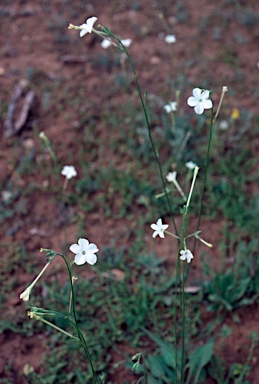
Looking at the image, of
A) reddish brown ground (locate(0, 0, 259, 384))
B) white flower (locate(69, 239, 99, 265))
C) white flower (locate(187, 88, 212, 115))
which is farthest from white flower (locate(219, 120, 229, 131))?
white flower (locate(69, 239, 99, 265))

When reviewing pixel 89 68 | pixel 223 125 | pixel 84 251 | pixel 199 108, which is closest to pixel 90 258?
pixel 84 251

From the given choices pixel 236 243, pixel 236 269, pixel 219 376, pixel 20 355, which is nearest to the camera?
pixel 219 376

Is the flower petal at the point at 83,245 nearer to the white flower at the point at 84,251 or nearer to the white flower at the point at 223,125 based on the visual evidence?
the white flower at the point at 84,251

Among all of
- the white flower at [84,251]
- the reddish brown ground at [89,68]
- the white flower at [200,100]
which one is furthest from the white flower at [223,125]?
the white flower at [84,251]

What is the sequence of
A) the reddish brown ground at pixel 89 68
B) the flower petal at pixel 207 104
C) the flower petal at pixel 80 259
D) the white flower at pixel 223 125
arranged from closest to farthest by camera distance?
the flower petal at pixel 80 259 → the flower petal at pixel 207 104 → the reddish brown ground at pixel 89 68 → the white flower at pixel 223 125

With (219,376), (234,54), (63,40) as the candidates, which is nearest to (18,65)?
(63,40)

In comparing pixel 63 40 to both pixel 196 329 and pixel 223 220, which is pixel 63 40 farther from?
pixel 196 329

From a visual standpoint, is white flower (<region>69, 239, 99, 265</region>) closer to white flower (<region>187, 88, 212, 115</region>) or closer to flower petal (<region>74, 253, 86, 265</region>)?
flower petal (<region>74, 253, 86, 265</region>)

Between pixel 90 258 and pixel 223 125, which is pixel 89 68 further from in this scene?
pixel 90 258
